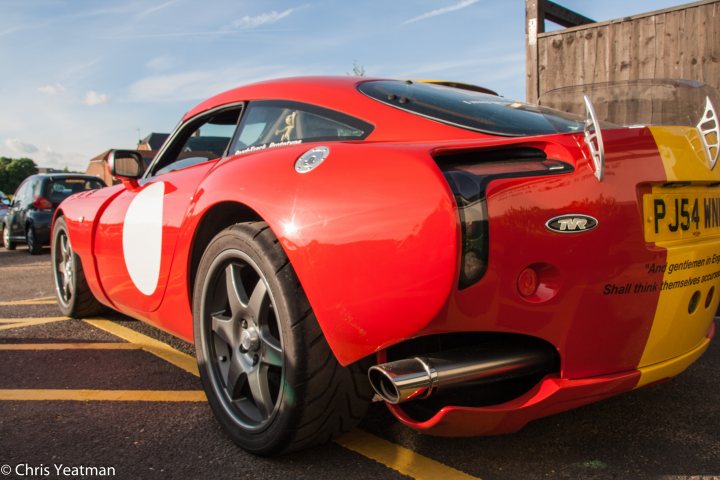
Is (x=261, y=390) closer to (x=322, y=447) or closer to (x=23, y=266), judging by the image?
(x=322, y=447)

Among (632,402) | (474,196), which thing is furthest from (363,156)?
(632,402)

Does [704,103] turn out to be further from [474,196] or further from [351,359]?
[351,359]

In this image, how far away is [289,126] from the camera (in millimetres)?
2557

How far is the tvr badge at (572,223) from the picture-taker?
1.72 m

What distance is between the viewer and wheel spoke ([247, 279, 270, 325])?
224 cm

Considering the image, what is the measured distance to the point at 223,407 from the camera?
2.39 m

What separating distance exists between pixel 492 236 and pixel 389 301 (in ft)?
1.06

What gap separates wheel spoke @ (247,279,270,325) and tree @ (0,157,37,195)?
104071 mm

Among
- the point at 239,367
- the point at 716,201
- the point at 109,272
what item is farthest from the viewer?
the point at 109,272

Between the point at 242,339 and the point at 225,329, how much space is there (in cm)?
12

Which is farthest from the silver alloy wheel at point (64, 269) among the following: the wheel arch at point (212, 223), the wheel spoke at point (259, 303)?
the wheel spoke at point (259, 303)

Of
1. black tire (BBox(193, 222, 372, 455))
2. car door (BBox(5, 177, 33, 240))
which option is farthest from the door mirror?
car door (BBox(5, 177, 33, 240))

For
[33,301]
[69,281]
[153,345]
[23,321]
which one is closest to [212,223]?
[153,345]

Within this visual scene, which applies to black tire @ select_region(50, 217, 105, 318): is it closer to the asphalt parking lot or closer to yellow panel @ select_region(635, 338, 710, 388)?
the asphalt parking lot
